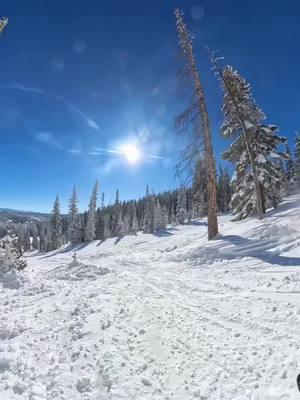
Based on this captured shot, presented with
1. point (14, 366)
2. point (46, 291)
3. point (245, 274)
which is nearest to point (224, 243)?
point (245, 274)

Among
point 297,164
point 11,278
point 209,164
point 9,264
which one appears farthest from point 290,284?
point 297,164

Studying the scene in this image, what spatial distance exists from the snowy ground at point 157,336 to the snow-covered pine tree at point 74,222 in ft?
200

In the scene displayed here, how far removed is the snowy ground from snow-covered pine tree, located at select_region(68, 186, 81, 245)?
6093 centimetres

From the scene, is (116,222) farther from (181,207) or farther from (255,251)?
(255,251)

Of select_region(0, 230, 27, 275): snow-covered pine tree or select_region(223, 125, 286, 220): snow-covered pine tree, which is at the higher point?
select_region(223, 125, 286, 220): snow-covered pine tree

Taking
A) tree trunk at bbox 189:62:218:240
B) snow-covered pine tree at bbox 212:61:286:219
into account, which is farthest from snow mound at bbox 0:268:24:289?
snow-covered pine tree at bbox 212:61:286:219

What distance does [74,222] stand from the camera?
226 feet

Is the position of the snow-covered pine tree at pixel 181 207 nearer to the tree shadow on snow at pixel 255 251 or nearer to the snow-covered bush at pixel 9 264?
the tree shadow on snow at pixel 255 251

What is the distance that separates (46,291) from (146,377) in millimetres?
5178

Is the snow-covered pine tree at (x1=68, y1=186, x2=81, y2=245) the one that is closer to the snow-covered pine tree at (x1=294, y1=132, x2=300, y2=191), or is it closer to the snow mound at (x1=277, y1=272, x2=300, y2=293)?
the snow-covered pine tree at (x1=294, y1=132, x2=300, y2=191)

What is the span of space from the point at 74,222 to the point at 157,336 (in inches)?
2607

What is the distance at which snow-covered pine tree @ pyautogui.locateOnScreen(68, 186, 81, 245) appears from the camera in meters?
68.7

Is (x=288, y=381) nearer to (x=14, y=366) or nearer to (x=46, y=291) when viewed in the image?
(x=14, y=366)

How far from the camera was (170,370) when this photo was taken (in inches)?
153
